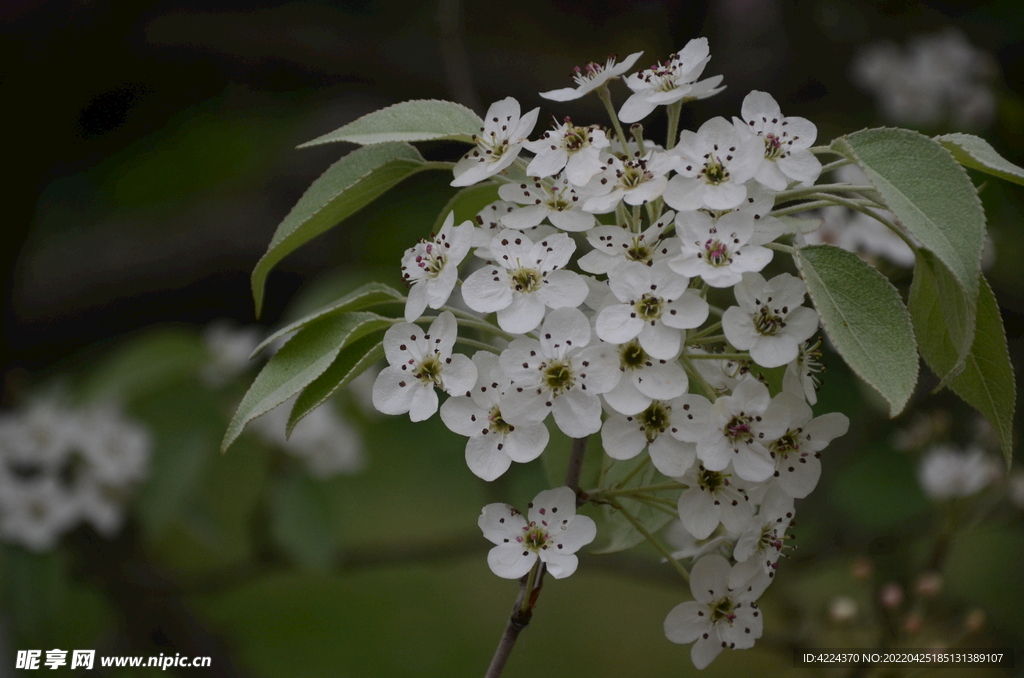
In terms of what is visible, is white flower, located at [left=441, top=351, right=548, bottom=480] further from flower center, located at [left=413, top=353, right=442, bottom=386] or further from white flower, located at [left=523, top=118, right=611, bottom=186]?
white flower, located at [left=523, top=118, right=611, bottom=186]

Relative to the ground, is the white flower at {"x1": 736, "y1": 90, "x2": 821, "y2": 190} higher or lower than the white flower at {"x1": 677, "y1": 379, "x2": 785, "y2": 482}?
higher

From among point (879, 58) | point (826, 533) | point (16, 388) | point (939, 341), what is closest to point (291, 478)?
point (16, 388)

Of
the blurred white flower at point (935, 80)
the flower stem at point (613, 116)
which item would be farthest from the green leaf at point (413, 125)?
the blurred white flower at point (935, 80)

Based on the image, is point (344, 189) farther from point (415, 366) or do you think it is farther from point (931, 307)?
point (931, 307)

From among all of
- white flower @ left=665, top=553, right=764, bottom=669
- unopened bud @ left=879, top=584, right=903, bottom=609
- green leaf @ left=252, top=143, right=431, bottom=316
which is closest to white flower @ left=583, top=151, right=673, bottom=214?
green leaf @ left=252, top=143, right=431, bottom=316

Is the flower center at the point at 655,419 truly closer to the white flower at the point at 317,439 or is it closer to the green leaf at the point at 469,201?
the green leaf at the point at 469,201

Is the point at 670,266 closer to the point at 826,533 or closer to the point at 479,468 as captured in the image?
the point at 479,468
